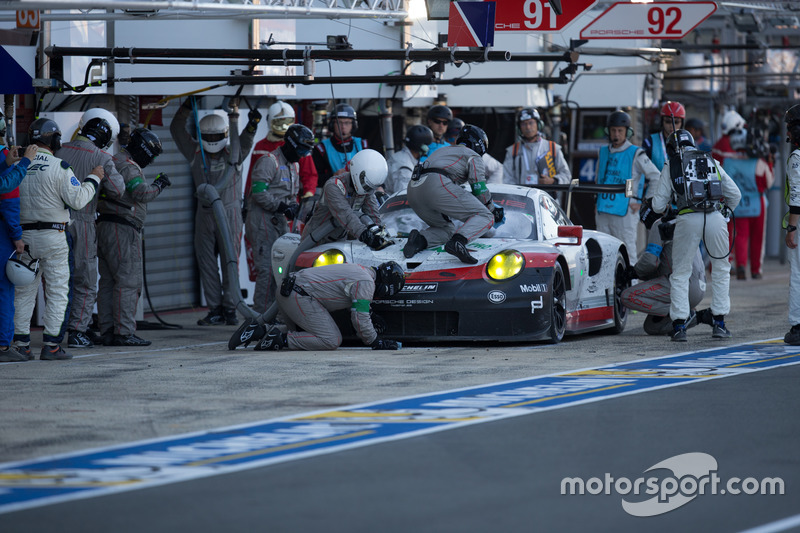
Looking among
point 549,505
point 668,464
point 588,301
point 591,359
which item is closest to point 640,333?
point 588,301

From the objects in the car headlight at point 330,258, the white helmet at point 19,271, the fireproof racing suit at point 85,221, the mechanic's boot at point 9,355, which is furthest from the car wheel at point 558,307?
the mechanic's boot at point 9,355

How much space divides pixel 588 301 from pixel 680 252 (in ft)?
3.07

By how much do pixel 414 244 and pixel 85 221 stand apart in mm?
2720

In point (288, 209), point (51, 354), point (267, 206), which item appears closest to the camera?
point (51, 354)

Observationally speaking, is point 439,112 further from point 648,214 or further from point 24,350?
point 24,350

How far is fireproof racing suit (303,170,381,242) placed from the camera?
1134cm

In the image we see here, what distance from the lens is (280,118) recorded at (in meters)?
14.3

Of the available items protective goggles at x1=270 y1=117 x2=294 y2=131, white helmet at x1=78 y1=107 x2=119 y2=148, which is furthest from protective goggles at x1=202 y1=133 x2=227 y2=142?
white helmet at x1=78 y1=107 x2=119 y2=148

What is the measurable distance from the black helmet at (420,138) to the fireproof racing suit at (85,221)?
335cm

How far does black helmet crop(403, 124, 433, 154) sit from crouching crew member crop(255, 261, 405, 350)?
3235 mm

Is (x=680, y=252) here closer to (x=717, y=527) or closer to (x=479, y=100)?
(x=717, y=527)

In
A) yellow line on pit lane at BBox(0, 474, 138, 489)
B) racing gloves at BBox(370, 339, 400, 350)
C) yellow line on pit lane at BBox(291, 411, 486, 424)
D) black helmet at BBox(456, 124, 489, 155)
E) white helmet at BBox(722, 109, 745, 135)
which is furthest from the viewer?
white helmet at BBox(722, 109, 745, 135)

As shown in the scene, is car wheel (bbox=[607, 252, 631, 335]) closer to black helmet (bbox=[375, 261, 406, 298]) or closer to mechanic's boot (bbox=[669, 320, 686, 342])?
mechanic's boot (bbox=[669, 320, 686, 342])

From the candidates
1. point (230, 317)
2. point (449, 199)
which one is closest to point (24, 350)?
point (449, 199)
